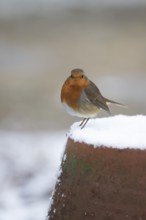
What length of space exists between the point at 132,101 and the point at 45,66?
193 centimetres

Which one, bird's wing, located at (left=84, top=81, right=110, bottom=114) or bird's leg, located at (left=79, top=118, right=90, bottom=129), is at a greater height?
bird's wing, located at (left=84, top=81, right=110, bottom=114)

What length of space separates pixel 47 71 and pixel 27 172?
12.5 ft

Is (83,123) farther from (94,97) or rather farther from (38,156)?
(38,156)

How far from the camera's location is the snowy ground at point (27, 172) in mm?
4961

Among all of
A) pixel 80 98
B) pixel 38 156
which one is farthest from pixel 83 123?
pixel 38 156

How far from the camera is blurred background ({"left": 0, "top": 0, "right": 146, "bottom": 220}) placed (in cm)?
573

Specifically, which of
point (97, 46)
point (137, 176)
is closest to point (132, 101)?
point (97, 46)

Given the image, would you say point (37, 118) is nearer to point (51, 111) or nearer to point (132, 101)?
point (51, 111)

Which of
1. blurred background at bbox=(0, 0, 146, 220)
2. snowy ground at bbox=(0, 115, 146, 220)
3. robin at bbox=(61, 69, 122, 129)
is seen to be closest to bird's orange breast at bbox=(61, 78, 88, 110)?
robin at bbox=(61, 69, 122, 129)

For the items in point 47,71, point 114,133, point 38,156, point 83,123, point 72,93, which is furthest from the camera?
point 47,71

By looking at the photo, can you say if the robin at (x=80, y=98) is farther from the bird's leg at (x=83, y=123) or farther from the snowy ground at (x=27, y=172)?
the snowy ground at (x=27, y=172)

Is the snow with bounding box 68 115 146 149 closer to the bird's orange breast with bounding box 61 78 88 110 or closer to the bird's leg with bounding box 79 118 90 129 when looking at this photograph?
the bird's leg with bounding box 79 118 90 129

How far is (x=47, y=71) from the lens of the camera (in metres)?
9.54

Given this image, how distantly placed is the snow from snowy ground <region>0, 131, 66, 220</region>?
51.3 inches
